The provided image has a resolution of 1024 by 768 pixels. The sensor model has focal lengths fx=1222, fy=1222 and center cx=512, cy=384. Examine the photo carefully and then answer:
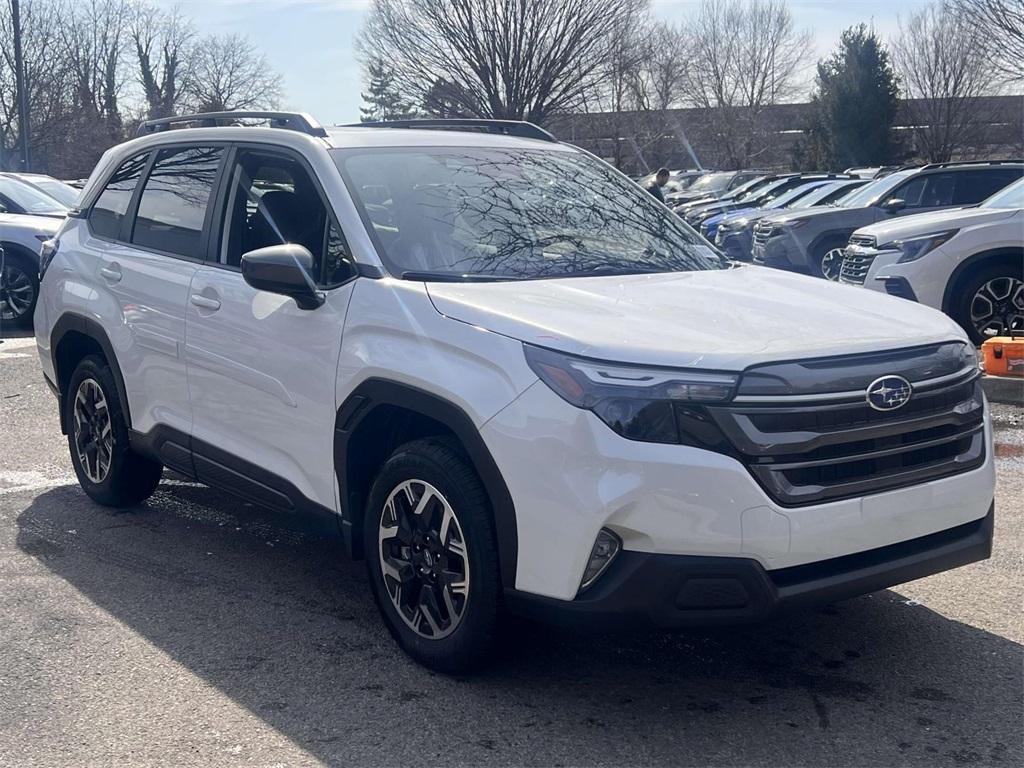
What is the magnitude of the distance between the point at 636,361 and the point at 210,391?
7.22 ft

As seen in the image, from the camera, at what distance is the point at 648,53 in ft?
148

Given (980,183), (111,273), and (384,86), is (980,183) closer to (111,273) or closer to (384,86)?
(111,273)

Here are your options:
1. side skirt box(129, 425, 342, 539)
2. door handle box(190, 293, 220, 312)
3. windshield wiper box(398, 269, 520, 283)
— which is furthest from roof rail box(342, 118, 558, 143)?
side skirt box(129, 425, 342, 539)

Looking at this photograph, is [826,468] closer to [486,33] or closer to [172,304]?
[172,304]

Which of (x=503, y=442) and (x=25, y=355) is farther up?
(x=503, y=442)

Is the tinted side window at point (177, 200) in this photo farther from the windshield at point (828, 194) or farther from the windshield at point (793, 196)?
the windshield at point (793, 196)

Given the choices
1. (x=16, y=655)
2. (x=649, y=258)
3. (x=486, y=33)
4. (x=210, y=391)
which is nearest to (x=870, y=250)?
(x=649, y=258)

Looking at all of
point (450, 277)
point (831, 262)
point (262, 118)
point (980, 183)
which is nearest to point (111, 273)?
point (262, 118)

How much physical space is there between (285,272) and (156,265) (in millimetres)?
1380

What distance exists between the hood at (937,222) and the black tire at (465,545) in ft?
25.2

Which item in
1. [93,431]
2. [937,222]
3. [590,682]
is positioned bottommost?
[590,682]

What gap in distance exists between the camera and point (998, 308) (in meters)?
10.3

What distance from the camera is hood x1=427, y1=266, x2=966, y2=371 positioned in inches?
138

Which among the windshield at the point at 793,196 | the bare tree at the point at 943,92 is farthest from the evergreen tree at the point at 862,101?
the windshield at the point at 793,196
